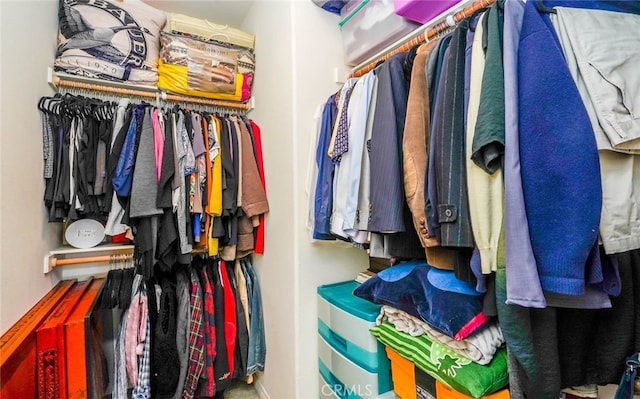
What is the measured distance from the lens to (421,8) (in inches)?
38.6

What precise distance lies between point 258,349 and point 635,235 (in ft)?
5.53

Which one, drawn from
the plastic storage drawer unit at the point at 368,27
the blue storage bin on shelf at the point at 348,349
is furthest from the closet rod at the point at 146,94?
the blue storage bin on shelf at the point at 348,349

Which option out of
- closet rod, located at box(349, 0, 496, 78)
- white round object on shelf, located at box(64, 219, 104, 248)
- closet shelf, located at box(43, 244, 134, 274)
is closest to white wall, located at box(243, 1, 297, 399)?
closet rod, located at box(349, 0, 496, 78)

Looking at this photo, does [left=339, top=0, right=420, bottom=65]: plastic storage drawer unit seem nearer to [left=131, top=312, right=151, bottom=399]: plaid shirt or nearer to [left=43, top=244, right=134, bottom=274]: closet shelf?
[left=43, top=244, right=134, bottom=274]: closet shelf

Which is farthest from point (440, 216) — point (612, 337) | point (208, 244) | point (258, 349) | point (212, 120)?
point (258, 349)

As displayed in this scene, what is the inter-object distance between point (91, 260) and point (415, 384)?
1717 mm

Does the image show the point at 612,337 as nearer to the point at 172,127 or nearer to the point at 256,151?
the point at 256,151

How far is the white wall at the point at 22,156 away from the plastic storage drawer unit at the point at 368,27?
1304 mm

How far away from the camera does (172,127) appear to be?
1.43 metres

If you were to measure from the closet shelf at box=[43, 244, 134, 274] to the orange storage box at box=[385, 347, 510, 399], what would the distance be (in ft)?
5.01

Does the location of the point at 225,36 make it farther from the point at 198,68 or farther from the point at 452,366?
the point at 452,366

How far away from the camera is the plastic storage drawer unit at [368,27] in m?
1.09

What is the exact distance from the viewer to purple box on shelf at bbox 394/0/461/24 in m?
0.95

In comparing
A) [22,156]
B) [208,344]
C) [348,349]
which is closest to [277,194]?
[348,349]
